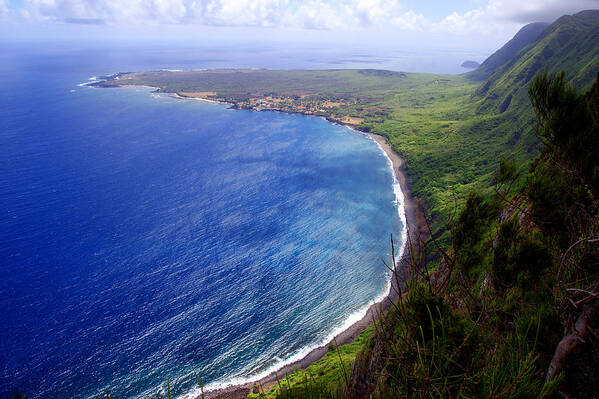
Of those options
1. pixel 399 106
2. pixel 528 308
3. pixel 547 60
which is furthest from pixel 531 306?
pixel 399 106

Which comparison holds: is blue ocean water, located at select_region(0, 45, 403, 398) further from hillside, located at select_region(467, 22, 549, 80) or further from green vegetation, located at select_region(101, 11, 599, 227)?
hillside, located at select_region(467, 22, 549, 80)

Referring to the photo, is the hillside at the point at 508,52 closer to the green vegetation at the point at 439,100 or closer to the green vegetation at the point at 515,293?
the green vegetation at the point at 439,100

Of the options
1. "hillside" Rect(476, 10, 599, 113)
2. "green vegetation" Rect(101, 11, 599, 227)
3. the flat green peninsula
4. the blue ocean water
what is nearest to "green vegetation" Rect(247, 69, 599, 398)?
"green vegetation" Rect(101, 11, 599, 227)

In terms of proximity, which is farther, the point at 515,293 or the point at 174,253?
the point at 174,253

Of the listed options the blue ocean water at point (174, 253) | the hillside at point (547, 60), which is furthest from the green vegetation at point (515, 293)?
the hillside at point (547, 60)

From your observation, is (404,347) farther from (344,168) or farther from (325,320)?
(344,168)

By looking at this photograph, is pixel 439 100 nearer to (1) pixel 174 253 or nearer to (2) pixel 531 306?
(1) pixel 174 253

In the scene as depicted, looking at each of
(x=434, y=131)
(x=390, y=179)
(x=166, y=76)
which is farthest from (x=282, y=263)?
(x=166, y=76)

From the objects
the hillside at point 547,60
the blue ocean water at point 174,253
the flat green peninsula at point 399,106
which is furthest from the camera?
the hillside at point 547,60
